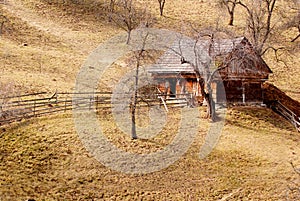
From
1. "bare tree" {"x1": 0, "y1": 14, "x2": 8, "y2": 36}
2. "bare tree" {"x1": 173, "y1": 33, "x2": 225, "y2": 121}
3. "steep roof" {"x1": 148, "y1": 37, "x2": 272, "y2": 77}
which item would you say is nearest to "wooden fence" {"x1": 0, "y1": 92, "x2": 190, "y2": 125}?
"steep roof" {"x1": 148, "y1": 37, "x2": 272, "y2": 77}

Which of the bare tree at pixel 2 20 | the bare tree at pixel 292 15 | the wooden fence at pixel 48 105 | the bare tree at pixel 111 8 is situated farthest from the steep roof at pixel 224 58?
the bare tree at pixel 111 8

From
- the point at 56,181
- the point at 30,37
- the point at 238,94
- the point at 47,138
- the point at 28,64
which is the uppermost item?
the point at 30,37

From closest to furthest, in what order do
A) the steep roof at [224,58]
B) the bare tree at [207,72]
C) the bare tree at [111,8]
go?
the bare tree at [207,72], the steep roof at [224,58], the bare tree at [111,8]

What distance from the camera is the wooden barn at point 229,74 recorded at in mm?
31844

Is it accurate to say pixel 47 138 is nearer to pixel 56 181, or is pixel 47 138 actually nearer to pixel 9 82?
pixel 56 181

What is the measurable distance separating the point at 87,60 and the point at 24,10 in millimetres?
16845

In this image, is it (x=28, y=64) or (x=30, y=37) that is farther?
(x=30, y=37)

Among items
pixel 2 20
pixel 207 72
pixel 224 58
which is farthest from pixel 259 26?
pixel 2 20

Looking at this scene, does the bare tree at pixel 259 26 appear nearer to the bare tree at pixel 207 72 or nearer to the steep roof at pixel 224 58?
the steep roof at pixel 224 58

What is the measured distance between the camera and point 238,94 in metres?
33.1

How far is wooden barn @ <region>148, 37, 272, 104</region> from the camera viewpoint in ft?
104

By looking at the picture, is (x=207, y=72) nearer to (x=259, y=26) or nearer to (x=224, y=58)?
(x=224, y=58)

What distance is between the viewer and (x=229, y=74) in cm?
3259

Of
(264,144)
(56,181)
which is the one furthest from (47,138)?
(264,144)
